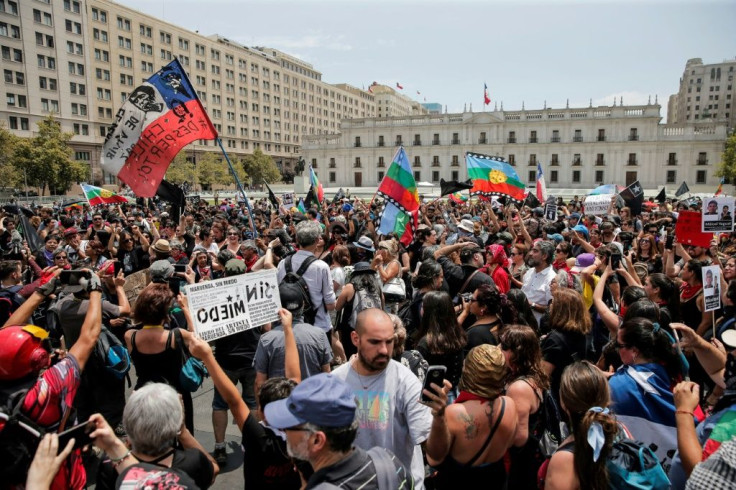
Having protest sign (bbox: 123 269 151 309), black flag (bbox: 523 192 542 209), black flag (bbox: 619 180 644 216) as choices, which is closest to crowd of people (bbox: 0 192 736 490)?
protest sign (bbox: 123 269 151 309)

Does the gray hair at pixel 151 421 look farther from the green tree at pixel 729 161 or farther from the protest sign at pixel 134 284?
the green tree at pixel 729 161

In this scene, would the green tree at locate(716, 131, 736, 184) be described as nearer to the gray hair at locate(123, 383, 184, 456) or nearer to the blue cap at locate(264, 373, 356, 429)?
the blue cap at locate(264, 373, 356, 429)

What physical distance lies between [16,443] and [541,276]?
526 centimetres

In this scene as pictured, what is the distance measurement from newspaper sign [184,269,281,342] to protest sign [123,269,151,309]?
3.93 m

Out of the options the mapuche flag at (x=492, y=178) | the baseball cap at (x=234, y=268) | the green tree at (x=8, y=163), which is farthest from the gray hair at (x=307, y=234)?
the green tree at (x=8, y=163)

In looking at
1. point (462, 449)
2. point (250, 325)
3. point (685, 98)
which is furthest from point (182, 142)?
point (685, 98)

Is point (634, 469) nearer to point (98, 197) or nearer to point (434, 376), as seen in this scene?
point (434, 376)

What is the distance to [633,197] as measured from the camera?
529 inches

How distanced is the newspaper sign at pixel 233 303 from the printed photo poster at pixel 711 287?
154 inches

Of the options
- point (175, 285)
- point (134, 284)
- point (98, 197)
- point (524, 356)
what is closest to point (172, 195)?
point (134, 284)

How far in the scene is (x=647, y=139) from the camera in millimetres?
62938

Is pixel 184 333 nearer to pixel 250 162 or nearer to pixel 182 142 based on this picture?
pixel 182 142

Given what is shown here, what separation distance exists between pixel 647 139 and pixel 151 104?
71.4m

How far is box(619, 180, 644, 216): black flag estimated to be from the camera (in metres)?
13.4
